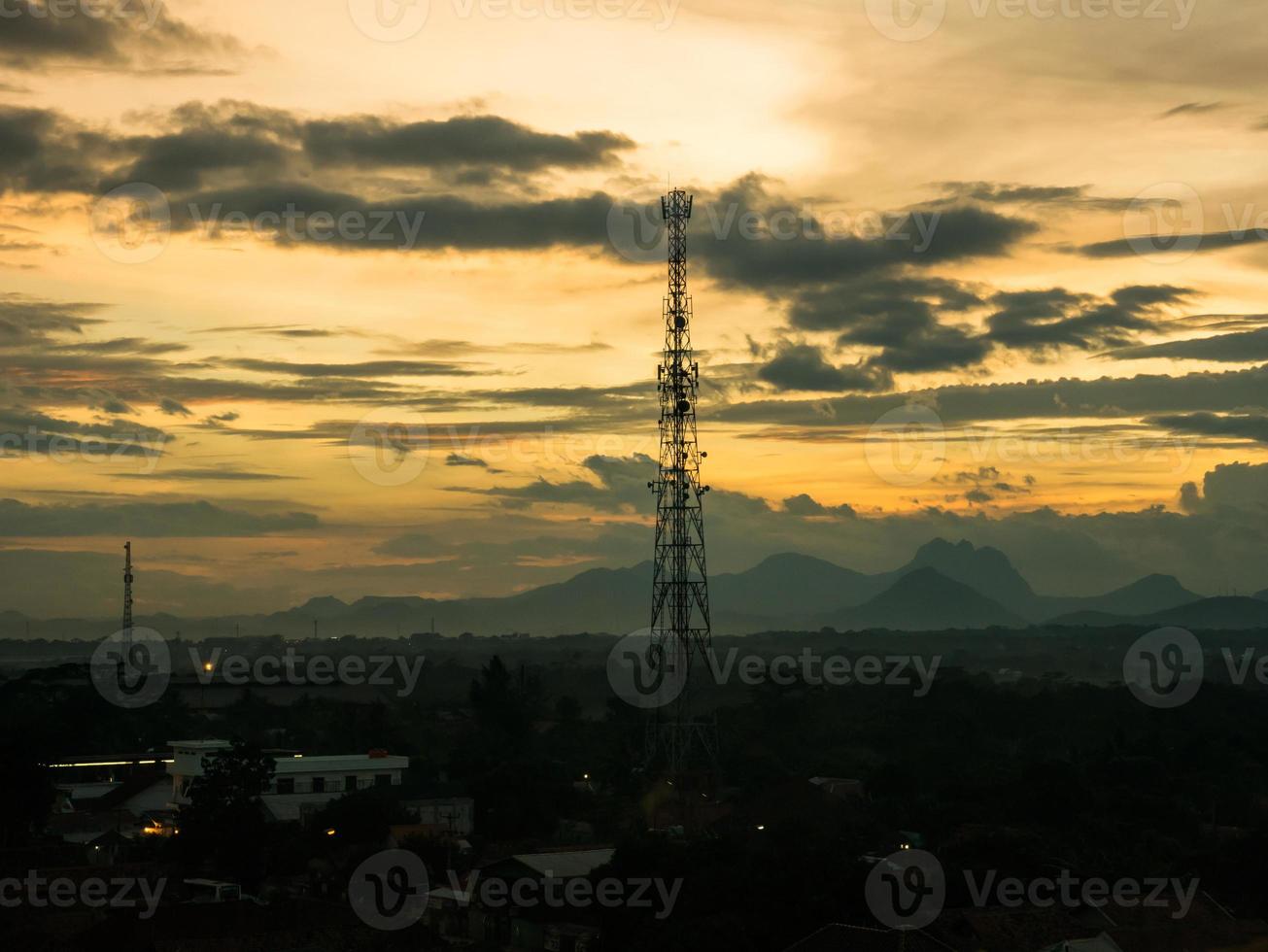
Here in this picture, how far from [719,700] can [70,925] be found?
2794 inches

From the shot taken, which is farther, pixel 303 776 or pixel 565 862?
pixel 303 776

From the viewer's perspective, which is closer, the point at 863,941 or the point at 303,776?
the point at 863,941

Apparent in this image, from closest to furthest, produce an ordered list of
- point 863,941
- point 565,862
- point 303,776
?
point 863,941
point 565,862
point 303,776

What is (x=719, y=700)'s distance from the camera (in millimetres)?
95688

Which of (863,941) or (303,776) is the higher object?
(863,941)

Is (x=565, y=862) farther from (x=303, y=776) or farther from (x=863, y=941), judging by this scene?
(x=303, y=776)

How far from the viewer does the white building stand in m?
43.4

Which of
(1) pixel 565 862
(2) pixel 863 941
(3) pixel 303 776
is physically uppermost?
(2) pixel 863 941

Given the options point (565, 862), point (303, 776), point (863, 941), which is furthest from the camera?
point (303, 776)

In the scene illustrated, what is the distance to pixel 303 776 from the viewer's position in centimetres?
4450

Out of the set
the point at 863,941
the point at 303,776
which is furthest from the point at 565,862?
the point at 303,776

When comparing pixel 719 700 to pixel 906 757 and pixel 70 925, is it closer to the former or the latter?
pixel 906 757

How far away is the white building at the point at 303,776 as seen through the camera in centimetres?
4344

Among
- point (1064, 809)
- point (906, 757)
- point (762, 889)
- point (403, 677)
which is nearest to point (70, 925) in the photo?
point (762, 889)
